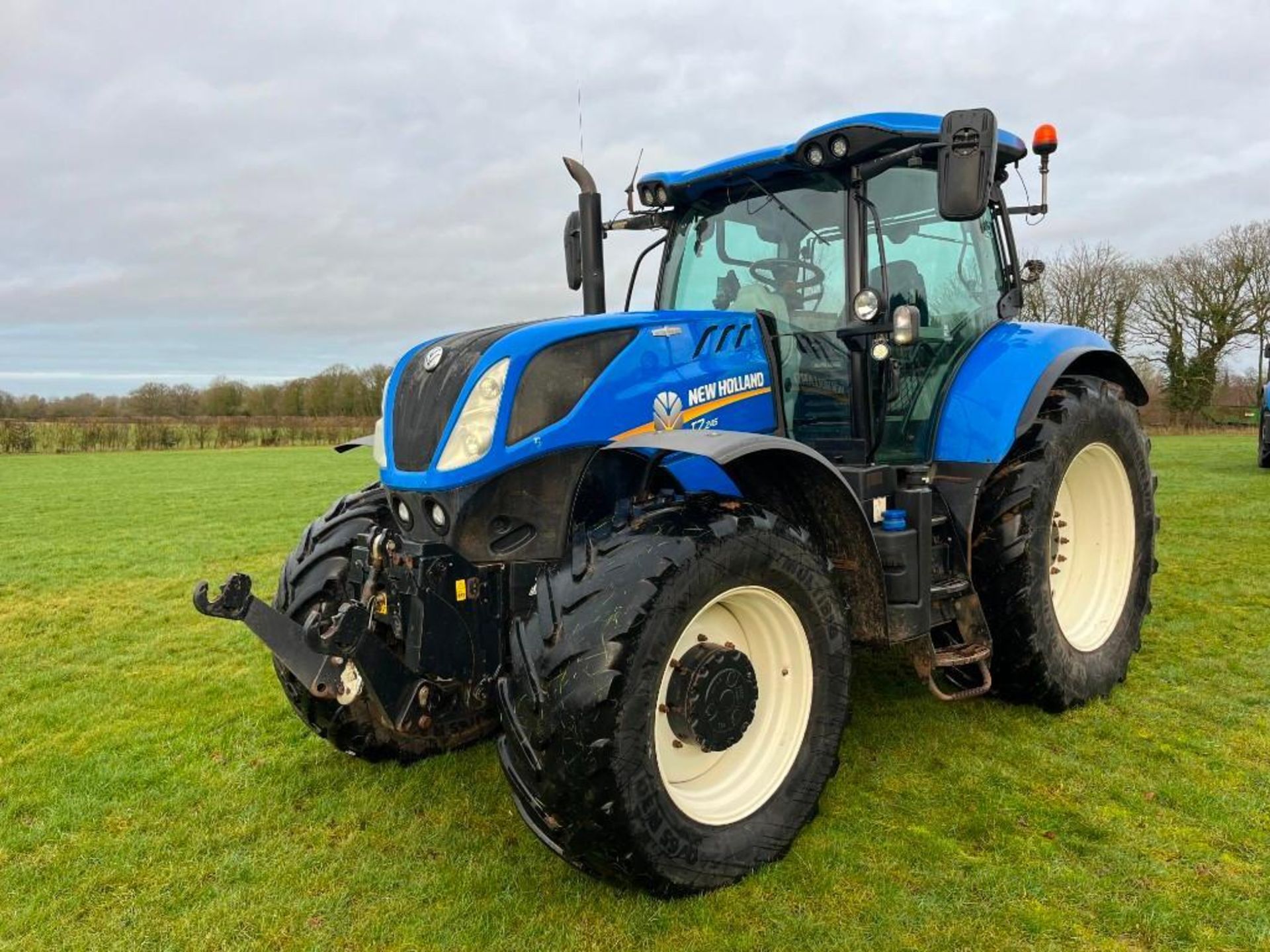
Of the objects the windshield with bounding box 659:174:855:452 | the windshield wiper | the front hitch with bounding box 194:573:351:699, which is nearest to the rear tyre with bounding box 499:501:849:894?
the front hitch with bounding box 194:573:351:699

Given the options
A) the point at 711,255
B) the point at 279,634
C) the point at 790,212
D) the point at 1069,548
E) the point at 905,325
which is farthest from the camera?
the point at 1069,548

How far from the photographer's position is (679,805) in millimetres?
2699

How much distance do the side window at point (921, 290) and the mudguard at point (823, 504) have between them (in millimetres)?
724

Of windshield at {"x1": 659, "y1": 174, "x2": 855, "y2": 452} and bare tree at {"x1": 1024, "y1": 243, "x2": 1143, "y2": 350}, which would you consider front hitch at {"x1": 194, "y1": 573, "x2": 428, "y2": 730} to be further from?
bare tree at {"x1": 1024, "y1": 243, "x2": 1143, "y2": 350}

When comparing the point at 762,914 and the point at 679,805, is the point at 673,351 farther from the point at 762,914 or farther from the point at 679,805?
the point at 762,914

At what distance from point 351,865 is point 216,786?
1005 millimetres

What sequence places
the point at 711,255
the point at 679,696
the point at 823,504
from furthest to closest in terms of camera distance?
the point at 711,255 → the point at 823,504 → the point at 679,696

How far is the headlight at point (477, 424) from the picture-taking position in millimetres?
2754

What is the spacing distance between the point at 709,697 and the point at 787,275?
190 centimetres

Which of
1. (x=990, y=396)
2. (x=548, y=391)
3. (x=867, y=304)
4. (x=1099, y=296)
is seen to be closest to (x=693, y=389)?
(x=548, y=391)

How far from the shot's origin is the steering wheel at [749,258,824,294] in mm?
3746

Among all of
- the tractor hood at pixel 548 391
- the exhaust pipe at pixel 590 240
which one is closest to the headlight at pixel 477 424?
the tractor hood at pixel 548 391

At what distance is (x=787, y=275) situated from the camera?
149 inches

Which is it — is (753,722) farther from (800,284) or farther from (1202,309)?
(1202,309)
